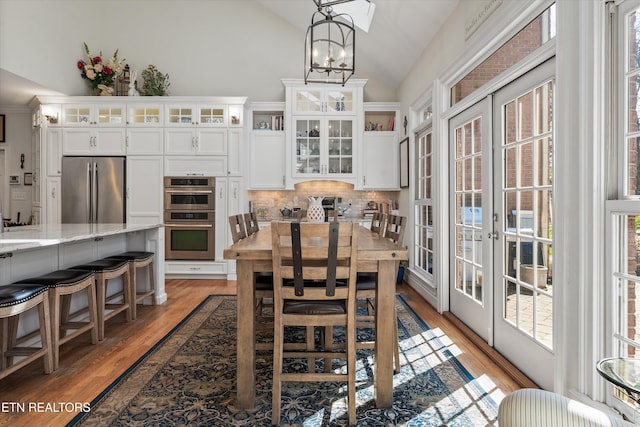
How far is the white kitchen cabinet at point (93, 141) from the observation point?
17.4 ft

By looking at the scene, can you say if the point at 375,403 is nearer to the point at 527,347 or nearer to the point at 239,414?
the point at 239,414

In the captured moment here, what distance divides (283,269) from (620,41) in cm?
183

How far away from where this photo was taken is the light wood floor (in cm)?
196

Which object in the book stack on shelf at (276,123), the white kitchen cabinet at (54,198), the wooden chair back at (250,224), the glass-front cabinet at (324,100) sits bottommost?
the wooden chair back at (250,224)

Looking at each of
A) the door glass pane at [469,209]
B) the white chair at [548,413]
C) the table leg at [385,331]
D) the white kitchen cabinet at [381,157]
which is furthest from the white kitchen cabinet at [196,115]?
the white chair at [548,413]

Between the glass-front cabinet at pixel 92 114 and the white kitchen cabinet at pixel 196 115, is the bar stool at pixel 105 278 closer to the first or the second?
the white kitchen cabinet at pixel 196 115

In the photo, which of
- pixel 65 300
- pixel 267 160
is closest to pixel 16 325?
pixel 65 300

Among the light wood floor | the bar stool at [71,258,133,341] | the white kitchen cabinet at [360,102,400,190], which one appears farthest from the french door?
the bar stool at [71,258,133,341]

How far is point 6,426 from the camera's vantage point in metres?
1.79

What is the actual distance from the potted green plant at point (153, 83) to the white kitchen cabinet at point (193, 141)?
68 centimetres

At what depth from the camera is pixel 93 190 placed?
5285 mm

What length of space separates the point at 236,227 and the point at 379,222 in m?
1.31

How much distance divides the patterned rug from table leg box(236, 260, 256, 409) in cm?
8

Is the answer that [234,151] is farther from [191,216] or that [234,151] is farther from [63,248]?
[63,248]
